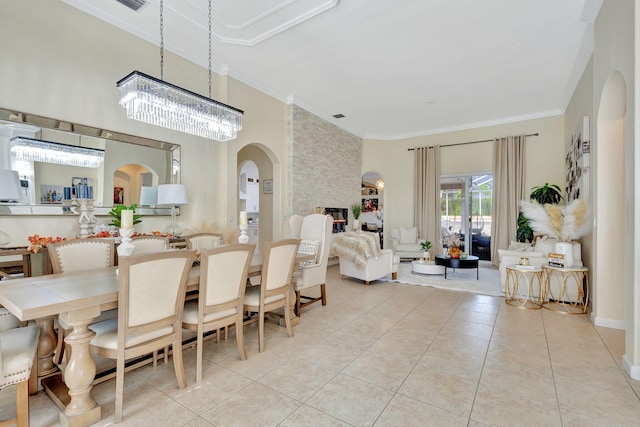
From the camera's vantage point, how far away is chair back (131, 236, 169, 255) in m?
2.91

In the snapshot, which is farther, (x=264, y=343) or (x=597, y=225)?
(x=597, y=225)

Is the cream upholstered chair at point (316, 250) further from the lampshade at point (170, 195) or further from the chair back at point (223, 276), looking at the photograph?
the lampshade at point (170, 195)

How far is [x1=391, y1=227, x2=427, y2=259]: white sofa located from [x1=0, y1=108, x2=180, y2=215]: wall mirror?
206 inches

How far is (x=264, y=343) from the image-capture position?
2.75m

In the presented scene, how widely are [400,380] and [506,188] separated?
608 cm

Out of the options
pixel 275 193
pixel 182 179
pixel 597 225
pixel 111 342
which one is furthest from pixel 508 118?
pixel 111 342

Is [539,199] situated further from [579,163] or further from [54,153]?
[54,153]

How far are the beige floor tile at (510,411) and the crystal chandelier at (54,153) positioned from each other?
4.08 m

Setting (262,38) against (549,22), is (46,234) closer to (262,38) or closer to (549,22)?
(262,38)

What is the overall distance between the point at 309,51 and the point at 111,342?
3888 mm

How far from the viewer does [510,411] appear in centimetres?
182

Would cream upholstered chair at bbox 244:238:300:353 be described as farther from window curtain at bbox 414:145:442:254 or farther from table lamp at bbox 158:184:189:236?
window curtain at bbox 414:145:442:254

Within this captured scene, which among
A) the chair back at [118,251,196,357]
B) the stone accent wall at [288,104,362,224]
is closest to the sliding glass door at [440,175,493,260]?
the stone accent wall at [288,104,362,224]

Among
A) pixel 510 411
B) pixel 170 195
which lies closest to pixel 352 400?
pixel 510 411
